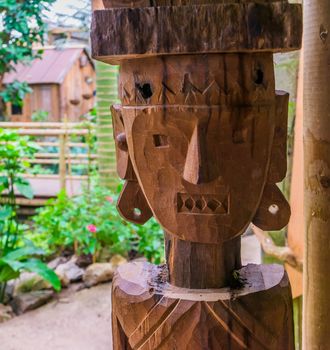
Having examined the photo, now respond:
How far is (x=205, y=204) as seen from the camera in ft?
2.40

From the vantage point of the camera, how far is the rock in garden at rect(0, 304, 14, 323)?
247 centimetres

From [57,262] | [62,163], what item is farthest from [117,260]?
[62,163]

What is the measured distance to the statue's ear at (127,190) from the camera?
80cm

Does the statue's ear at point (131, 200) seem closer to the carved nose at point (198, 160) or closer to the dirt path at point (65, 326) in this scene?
the carved nose at point (198, 160)

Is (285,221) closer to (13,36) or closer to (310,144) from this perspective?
(310,144)

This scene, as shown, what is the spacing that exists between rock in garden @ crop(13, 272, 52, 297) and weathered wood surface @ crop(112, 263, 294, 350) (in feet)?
6.65

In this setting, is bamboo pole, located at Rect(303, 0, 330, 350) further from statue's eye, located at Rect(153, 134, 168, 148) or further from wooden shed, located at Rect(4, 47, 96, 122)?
wooden shed, located at Rect(4, 47, 96, 122)

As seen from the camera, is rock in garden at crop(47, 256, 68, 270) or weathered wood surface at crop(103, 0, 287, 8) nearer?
weathered wood surface at crop(103, 0, 287, 8)

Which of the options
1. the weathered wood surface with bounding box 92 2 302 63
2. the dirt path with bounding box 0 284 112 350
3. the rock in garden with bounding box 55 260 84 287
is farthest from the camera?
the rock in garden with bounding box 55 260 84 287

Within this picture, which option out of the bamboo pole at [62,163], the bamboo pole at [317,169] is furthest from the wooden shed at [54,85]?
the bamboo pole at [317,169]

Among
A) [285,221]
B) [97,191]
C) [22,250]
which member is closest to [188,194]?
[285,221]

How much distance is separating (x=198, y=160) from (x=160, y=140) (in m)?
0.07

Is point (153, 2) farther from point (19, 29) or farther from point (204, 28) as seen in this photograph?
point (19, 29)

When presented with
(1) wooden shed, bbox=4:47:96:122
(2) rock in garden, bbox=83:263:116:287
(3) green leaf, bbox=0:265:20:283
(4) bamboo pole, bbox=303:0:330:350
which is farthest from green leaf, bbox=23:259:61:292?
(1) wooden shed, bbox=4:47:96:122
